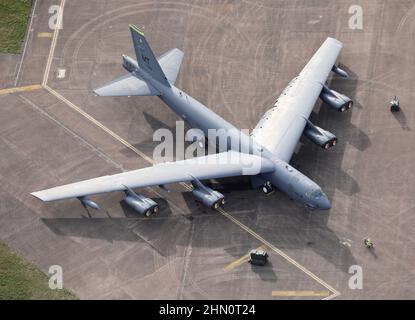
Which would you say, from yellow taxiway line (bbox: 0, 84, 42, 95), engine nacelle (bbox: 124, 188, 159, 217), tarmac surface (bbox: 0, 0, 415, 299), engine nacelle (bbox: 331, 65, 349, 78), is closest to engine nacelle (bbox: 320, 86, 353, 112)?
tarmac surface (bbox: 0, 0, 415, 299)

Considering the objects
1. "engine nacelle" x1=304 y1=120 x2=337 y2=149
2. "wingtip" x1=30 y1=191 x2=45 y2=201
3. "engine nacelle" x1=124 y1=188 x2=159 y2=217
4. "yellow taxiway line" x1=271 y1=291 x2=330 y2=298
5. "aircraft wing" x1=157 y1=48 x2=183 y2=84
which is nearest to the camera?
"yellow taxiway line" x1=271 y1=291 x2=330 y2=298

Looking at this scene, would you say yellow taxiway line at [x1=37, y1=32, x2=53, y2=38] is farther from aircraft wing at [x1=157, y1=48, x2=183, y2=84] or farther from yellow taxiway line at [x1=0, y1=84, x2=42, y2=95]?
aircraft wing at [x1=157, y1=48, x2=183, y2=84]

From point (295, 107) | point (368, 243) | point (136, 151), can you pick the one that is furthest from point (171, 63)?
point (368, 243)

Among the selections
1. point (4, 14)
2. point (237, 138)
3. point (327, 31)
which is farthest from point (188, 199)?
point (4, 14)
